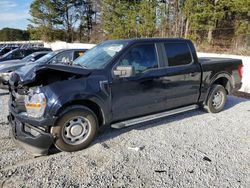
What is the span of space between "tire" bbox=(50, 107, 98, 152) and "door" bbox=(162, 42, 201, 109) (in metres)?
1.74

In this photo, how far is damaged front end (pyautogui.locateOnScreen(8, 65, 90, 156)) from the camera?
3.59m

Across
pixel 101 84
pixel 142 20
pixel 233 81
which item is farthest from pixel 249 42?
pixel 142 20

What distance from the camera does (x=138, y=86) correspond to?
174 inches

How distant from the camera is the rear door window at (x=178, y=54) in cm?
494

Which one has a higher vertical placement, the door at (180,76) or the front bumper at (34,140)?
the door at (180,76)

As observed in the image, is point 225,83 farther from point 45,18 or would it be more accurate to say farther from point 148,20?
point 45,18

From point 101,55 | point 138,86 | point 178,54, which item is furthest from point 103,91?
point 178,54

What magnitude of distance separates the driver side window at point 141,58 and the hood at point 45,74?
79cm

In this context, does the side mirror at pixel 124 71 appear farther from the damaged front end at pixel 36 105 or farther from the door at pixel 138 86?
the damaged front end at pixel 36 105

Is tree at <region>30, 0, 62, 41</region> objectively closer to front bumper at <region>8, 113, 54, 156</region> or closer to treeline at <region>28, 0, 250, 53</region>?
treeline at <region>28, 0, 250, 53</region>

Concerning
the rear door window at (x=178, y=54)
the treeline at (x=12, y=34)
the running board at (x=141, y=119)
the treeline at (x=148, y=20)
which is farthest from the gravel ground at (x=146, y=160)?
the treeline at (x=12, y=34)

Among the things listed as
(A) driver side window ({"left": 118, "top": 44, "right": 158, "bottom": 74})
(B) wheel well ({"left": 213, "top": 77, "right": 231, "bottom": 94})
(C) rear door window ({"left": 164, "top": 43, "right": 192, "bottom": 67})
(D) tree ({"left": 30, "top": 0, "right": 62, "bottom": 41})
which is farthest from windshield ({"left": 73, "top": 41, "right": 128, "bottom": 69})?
(D) tree ({"left": 30, "top": 0, "right": 62, "bottom": 41})

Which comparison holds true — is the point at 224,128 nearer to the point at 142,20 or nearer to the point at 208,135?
the point at 208,135

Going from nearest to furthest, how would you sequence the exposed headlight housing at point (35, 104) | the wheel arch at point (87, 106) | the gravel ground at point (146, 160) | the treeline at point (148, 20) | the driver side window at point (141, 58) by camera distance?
the gravel ground at point (146, 160), the exposed headlight housing at point (35, 104), the wheel arch at point (87, 106), the driver side window at point (141, 58), the treeline at point (148, 20)
